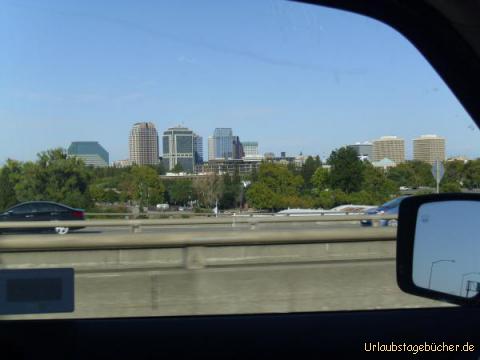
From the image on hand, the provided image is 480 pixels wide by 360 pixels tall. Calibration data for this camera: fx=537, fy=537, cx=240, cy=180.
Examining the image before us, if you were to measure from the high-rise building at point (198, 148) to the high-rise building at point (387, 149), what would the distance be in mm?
890

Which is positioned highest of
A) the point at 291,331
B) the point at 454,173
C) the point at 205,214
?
the point at 454,173

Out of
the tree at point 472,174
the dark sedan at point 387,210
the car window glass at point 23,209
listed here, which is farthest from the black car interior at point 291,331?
the car window glass at point 23,209

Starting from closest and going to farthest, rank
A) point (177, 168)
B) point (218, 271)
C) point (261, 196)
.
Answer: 1. point (261, 196)
2. point (177, 168)
3. point (218, 271)

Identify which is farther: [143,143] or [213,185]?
[213,185]

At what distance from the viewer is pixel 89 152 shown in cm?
271

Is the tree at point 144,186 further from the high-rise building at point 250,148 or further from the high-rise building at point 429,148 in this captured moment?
the high-rise building at point 429,148

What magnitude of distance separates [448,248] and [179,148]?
144 centimetres

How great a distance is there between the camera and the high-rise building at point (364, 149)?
2.66m

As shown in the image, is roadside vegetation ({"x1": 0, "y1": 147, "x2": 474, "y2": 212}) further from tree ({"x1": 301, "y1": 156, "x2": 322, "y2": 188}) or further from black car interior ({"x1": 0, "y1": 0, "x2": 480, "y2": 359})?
black car interior ({"x1": 0, "y1": 0, "x2": 480, "y2": 359})

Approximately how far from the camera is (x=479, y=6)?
196cm

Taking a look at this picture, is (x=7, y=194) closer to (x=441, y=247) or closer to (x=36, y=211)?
(x=36, y=211)

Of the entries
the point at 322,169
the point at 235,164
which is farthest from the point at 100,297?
the point at 322,169

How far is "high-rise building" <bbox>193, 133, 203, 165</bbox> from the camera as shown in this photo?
280 cm

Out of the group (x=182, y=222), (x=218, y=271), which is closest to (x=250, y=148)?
(x=182, y=222)
